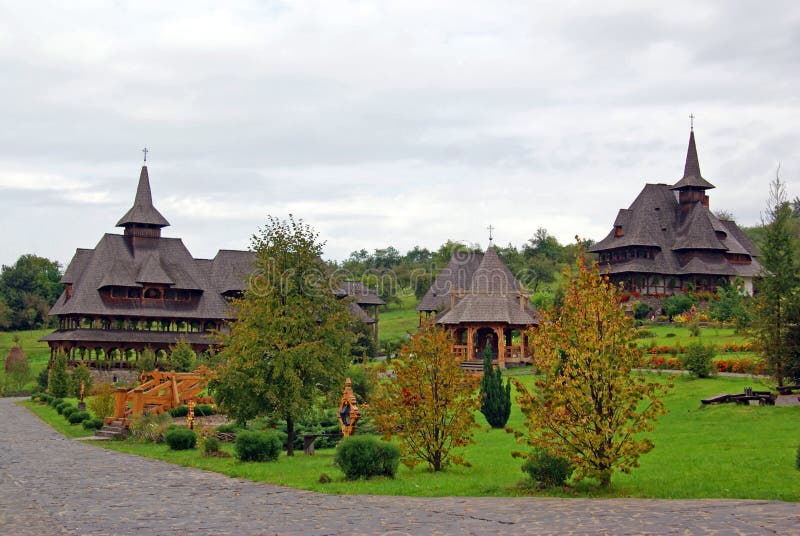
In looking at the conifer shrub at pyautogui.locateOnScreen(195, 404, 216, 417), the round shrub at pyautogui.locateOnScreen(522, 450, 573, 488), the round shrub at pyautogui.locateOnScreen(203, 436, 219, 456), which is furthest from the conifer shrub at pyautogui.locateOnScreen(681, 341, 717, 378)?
the conifer shrub at pyautogui.locateOnScreen(195, 404, 216, 417)

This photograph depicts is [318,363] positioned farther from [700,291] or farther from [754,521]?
[700,291]

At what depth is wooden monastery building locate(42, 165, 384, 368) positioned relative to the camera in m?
57.8

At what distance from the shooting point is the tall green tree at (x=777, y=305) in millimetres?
25812

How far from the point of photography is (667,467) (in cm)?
1689

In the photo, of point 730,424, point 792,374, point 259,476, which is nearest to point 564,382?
point 259,476

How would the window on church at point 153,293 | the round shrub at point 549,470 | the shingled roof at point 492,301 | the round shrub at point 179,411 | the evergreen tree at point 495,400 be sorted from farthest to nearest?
the window on church at point 153,293 → the shingled roof at point 492,301 → the round shrub at point 179,411 → the evergreen tree at point 495,400 → the round shrub at point 549,470

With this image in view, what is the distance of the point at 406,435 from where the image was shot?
18.8 m

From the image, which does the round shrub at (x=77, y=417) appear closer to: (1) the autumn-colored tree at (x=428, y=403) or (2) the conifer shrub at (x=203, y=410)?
(2) the conifer shrub at (x=203, y=410)

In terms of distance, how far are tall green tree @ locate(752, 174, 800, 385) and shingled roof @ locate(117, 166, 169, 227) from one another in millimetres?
46593

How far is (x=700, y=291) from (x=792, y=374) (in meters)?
37.6

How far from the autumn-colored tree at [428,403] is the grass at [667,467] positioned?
55 centimetres

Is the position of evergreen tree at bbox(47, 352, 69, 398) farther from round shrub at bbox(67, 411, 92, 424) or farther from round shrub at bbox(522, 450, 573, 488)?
round shrub at bbox(522, 450, 573, 488)

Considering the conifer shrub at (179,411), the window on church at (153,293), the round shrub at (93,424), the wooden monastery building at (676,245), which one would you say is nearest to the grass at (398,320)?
the window on church at (153,293)

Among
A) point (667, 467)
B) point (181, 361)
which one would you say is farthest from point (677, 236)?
point (667, 467)
